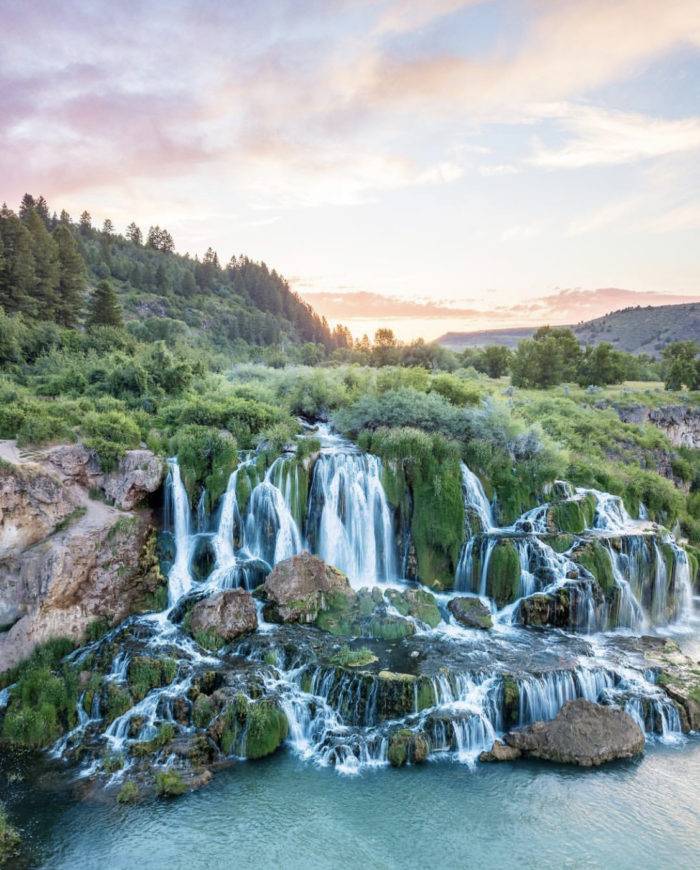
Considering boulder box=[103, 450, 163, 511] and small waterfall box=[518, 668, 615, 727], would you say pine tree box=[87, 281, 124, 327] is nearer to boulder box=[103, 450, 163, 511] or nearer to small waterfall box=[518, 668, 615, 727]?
boulder box=[103, 450, 163, 511]

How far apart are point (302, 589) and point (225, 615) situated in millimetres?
2458

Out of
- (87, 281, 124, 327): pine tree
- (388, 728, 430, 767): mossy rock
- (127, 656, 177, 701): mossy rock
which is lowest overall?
(388, 728, 430, 767): mossy rock

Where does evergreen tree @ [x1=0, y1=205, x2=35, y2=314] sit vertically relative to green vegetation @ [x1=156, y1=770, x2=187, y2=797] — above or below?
above

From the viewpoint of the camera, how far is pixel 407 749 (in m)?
12.4

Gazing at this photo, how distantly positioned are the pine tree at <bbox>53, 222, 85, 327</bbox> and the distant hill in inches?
2361

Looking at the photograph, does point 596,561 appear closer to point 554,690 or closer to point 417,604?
point 554,690

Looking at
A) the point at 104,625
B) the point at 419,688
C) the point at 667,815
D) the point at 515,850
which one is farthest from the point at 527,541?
the point at 104,625

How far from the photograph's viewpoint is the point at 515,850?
10297mm

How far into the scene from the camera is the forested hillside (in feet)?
136

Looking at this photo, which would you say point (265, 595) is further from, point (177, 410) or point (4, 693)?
point (177, 410)

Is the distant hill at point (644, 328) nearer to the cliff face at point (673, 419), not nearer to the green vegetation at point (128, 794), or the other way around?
the cliff face at point (673, 419)

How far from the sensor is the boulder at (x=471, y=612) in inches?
678

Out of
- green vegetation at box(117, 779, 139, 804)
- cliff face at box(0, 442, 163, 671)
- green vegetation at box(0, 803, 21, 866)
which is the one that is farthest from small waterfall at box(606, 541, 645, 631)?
green vegetation at box(0, 803, 21, 866)

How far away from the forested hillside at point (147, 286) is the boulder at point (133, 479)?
24.9m
